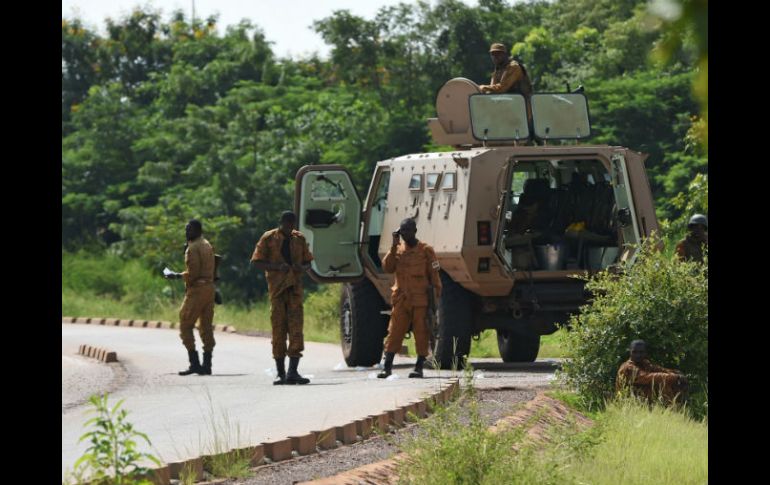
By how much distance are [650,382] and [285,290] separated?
4.69 metres

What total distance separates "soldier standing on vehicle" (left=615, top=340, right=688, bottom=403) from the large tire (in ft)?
13.5

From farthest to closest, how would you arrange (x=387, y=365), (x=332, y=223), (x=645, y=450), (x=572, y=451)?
(x=332, y=223) → (x=387, y=365) → (x=645, y=450) → (x=572, y=451)

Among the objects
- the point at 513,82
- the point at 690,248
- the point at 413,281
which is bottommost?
the point at 413,281

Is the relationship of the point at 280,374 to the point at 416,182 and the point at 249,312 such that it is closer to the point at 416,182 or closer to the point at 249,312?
the point at 416,182

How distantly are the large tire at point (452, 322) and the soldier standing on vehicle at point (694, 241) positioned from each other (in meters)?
2.30

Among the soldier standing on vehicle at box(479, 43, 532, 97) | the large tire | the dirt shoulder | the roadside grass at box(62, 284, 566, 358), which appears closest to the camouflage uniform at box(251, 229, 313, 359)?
the large tire

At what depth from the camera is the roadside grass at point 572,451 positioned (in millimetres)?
9492

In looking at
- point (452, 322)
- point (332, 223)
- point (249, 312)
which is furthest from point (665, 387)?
point (249, 312)

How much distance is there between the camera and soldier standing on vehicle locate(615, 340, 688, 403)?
13844mm

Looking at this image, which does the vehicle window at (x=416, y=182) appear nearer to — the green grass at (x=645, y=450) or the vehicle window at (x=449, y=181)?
the vehicle window at (x=449, y=181)

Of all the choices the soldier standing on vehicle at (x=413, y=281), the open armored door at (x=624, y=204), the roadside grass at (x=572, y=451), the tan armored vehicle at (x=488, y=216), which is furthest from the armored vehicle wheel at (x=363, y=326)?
the roadside grass at (x=572, y=451)

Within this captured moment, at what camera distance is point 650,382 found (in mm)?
13922

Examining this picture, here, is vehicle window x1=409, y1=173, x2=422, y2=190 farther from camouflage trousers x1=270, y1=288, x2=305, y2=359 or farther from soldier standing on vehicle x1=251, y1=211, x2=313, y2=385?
camouflage trousers x1=270, y1=288, x2=305, y2=359

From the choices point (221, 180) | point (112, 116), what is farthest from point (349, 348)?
point (112, 116)
